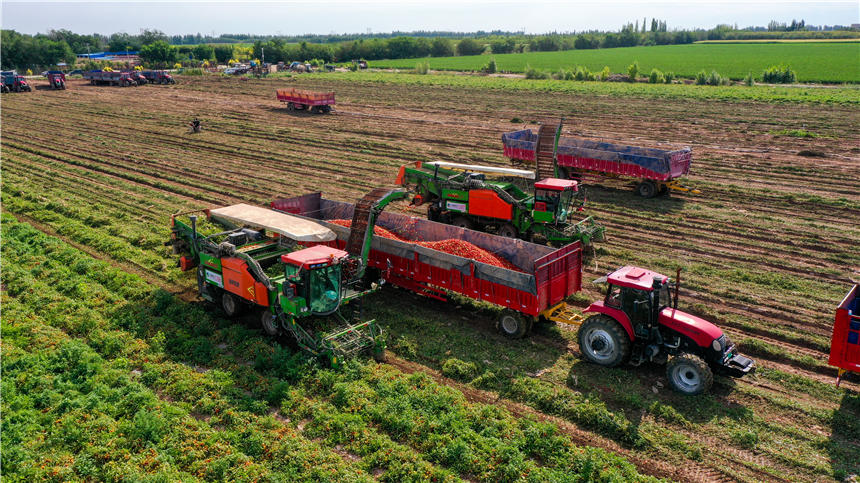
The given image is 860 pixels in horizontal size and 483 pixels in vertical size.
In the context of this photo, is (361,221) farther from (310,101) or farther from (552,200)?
(310,101)

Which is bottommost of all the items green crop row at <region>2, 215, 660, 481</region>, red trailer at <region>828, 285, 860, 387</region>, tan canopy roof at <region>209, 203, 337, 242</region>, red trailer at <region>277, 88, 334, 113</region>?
green crop row at <region>2, 215, 660, 481</region>

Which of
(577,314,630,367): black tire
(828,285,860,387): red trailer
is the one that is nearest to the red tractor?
(577,314,630,367): black tire

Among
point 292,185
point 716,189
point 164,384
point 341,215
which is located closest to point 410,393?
point 164,384

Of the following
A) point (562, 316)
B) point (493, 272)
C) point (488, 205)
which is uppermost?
point (488, 205)

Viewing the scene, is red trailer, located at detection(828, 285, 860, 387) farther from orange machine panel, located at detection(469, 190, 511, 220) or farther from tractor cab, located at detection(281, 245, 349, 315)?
orange machine panel, located at detection(469, 190, 511, 220)

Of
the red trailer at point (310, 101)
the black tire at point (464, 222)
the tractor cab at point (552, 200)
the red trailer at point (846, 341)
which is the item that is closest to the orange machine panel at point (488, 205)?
the black tire at point (464, 222)

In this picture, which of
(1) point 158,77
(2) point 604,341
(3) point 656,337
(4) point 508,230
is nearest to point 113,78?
(1) point 158,77

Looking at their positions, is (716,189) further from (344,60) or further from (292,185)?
(344,60)
